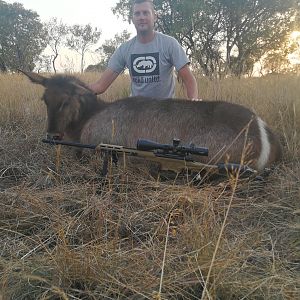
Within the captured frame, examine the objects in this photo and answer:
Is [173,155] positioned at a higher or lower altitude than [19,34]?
lower

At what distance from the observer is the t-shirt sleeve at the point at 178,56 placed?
4.88 meters

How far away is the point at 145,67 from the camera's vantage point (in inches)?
200

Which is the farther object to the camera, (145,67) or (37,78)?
(145,67)

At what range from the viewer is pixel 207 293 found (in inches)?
65.1

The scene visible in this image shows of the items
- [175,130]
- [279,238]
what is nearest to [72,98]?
[175,130]

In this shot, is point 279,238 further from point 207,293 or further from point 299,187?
point 207,293

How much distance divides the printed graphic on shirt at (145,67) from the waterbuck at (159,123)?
95cm

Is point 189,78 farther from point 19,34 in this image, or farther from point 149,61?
point 19,34

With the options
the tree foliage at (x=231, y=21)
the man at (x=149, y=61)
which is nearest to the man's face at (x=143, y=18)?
the man at (x=149, y=61)

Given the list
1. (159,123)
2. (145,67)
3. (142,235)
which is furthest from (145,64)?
(142,235)

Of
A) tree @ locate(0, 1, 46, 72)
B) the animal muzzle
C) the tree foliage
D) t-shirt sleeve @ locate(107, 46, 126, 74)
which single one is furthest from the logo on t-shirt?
tree @ locate(0, 1, 46, 72)

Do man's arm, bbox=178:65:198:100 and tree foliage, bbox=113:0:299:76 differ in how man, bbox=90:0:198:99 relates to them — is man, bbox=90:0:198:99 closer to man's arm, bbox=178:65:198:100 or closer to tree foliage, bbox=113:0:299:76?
man's arm, bbox=178:65:198:100

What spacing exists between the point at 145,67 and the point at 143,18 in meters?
0.62

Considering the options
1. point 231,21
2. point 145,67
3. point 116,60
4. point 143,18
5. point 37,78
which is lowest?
point 37,78
